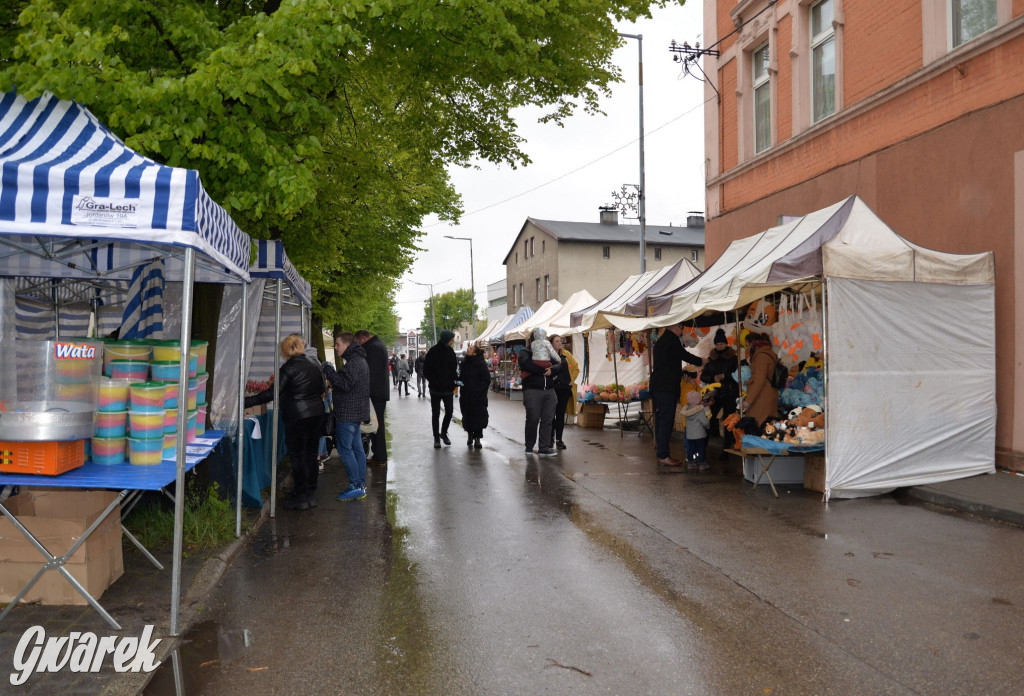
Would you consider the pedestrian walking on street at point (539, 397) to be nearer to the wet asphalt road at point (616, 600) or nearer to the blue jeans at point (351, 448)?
the wet asphalt road at point (616, 600)

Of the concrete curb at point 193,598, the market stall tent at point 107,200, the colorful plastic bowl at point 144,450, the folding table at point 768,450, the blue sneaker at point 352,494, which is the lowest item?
the concrete curb at point 193,598

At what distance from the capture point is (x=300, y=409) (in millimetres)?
7477

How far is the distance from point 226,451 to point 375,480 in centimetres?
286

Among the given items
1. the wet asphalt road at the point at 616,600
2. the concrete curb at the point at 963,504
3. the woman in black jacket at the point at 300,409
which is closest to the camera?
the wet asphalt road at the point at 616,600

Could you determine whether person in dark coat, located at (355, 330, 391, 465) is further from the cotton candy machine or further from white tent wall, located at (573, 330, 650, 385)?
A: white tent wall, located at (573, 330, 650, 385)

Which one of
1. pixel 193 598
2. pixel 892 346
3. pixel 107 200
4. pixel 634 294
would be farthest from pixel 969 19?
pixel 193 598

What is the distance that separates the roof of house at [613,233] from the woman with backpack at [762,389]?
35.6 meters

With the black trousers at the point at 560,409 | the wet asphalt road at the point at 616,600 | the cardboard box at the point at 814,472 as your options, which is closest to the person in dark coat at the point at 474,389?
the black trousers at the point at 560,409

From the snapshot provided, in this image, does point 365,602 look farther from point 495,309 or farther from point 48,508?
point 495,309

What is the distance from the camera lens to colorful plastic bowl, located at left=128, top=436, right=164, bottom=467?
4566 millimetres

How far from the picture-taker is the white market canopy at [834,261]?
7996mm

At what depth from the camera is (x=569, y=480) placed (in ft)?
30.8

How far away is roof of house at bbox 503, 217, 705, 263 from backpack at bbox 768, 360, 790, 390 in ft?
116

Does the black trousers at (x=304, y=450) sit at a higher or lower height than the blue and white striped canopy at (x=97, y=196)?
lower
